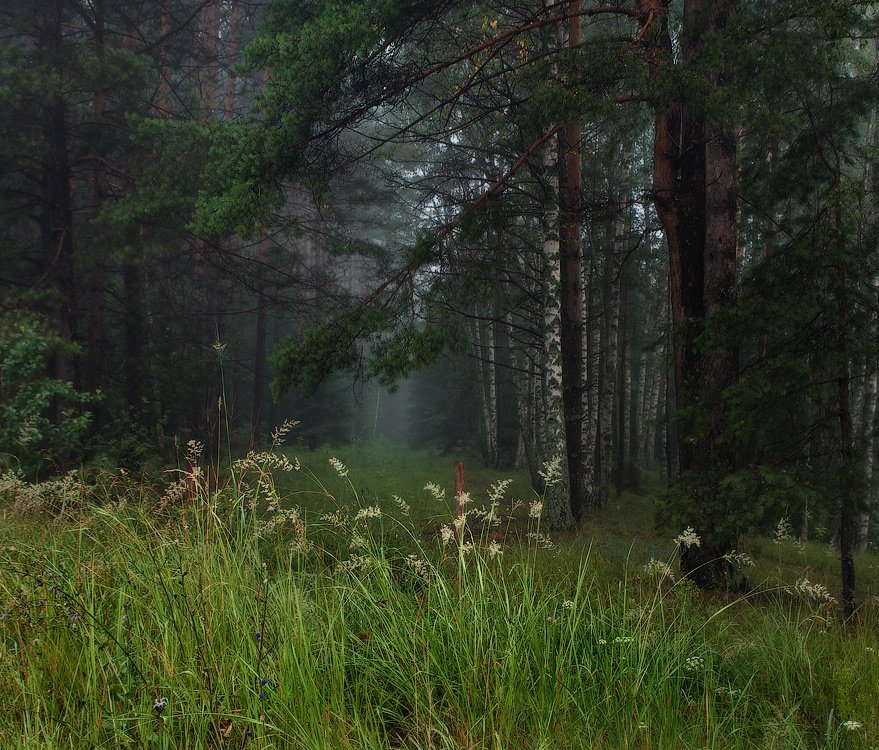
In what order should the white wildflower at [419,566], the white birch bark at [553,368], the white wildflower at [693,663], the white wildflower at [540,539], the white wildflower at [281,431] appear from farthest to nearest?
the white birch bark at [553,368] < the white wildflower at [540,539] < the white wildflower at [281,431] < the white wildflower at [419,566] < the white wildflower at [693,663]

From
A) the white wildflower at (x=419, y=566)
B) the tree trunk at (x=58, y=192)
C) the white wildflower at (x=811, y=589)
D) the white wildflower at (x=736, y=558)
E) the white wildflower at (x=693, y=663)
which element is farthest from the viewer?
the tree trunk at (x=58, y=192)

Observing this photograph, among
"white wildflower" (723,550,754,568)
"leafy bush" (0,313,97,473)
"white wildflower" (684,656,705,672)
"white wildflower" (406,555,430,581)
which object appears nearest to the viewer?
"white wildflower" (684,656,705,672)

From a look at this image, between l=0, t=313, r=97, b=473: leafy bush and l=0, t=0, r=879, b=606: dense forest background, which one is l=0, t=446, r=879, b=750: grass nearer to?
l=0, t=0, r=879, b=606: dense forest background

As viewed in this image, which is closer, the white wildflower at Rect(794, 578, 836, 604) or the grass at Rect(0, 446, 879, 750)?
the grass at Rect(0, 446, 879, 750)

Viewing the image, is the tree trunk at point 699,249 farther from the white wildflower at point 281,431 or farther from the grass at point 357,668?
the white wildflower at point 281,431

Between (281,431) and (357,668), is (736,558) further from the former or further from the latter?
(281,431)

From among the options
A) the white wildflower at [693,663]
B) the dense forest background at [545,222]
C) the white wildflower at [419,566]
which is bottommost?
the white wildflower at [693,663]

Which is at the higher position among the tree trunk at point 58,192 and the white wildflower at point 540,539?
the tree trunk at point 58,192

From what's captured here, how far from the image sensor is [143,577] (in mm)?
3104

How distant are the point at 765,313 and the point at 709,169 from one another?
2079 mm

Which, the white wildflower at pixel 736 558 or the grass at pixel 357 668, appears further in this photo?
the white wildflower at pixel 736 558

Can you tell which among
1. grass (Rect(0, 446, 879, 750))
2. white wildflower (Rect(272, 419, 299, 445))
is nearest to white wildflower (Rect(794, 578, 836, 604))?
grass (Rect(0, 446, 879, 750))

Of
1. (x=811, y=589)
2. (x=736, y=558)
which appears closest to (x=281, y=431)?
(x=811, y=589)

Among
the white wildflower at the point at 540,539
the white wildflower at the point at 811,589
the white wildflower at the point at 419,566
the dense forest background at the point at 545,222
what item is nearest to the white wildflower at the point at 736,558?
the dense forest background at the point at 545,222
